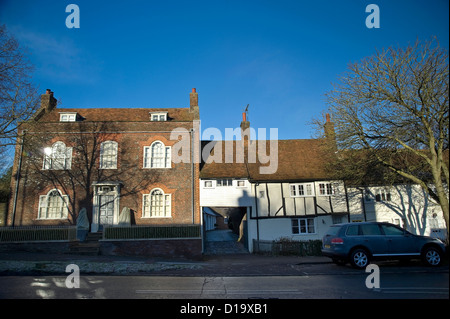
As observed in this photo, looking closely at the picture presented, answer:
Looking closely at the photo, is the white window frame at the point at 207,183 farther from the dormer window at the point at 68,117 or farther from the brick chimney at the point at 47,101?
the brick chimney at the point at 47,101

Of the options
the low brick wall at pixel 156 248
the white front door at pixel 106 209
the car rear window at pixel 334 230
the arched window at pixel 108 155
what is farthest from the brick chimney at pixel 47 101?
the car rear window at pixel 334 230

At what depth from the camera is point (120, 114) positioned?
25.1 metres

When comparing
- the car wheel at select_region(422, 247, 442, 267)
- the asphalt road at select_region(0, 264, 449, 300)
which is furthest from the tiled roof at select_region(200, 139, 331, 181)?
the asphalt road at select_region(0, 264, 449, 300)

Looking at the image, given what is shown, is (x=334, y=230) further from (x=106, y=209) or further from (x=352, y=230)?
(x=106, y=209)

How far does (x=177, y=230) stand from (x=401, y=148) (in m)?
13.8

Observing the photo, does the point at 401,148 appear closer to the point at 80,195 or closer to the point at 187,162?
the point at 187,162

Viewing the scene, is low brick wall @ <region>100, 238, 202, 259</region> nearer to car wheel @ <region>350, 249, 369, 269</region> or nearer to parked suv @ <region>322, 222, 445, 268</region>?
parked suv @ <region>322, 222, 445, 268</region>

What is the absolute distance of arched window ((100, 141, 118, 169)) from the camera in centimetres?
2150

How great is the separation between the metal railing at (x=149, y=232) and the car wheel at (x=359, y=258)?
9244 mm
